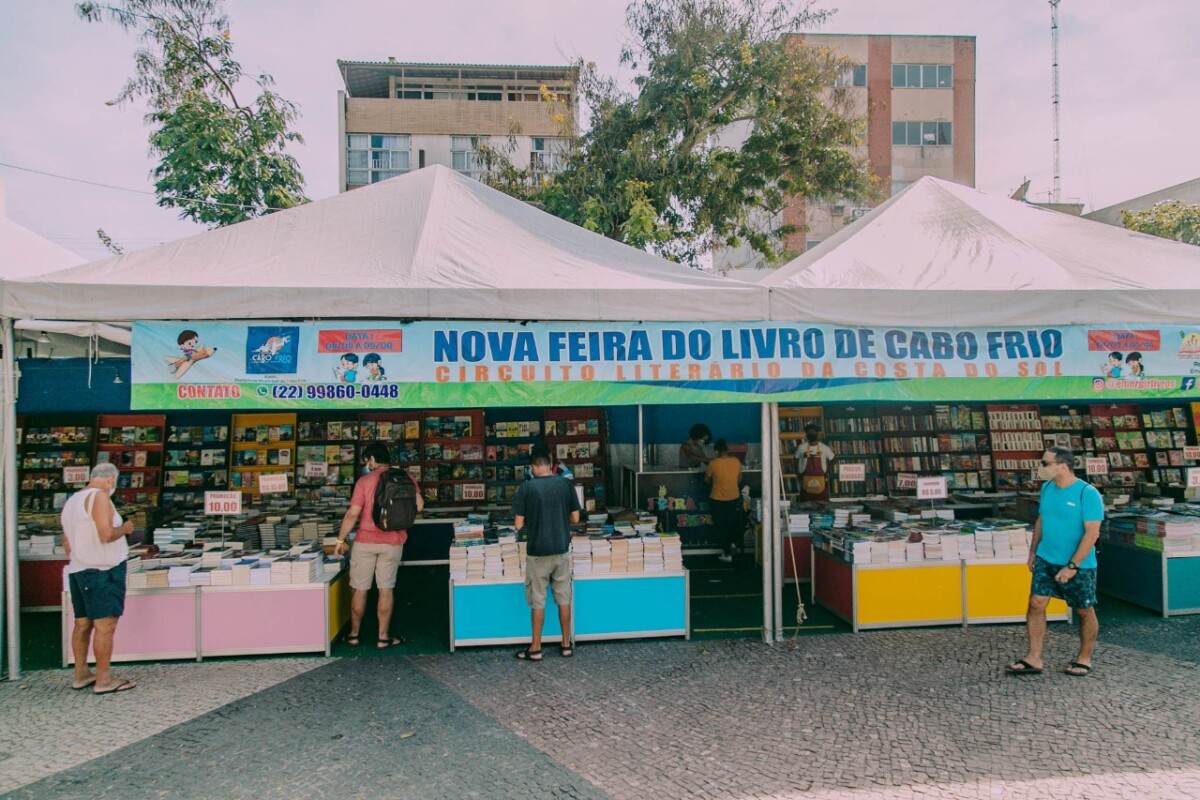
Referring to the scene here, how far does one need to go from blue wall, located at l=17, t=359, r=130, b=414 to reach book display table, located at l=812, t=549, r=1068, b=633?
345 inches

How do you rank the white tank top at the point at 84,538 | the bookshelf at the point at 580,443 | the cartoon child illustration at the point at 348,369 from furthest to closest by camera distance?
1. the bookshelf at the point at 580,443
2. the cartoon child illustration at the point at 348,369
3. the white tank top at the point at 84,538

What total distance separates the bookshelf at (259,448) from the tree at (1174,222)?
82.8 feet

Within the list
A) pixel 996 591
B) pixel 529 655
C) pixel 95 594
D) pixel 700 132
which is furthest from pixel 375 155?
pixel 996 591

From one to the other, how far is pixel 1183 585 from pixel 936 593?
2455 millimetres

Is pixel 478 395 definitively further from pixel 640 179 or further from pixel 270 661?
pixel 640 179

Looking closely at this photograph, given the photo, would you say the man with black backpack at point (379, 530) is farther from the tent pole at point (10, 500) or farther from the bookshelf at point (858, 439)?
the bookshelf at point (858, 439)

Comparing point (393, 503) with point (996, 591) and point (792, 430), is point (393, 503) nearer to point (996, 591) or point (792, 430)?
point (996, 591)

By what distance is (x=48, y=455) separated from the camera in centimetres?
907

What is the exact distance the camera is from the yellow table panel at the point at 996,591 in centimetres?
650

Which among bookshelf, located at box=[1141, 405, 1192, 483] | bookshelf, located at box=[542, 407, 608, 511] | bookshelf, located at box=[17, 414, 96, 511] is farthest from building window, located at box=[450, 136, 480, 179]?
bookshelf, located at box=[1141, 405, 1192, 483]

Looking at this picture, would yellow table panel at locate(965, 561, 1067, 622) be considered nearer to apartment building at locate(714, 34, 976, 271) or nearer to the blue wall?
the blue wall

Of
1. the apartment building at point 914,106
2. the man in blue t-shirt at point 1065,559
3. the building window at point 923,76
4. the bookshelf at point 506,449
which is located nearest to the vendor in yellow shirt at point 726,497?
the bookshelf at point 506,449

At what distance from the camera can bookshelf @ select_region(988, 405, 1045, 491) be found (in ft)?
34.4

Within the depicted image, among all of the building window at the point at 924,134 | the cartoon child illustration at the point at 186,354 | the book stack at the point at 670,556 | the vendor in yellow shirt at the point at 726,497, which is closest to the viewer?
the cartoon child illustration at the point at 186,354
